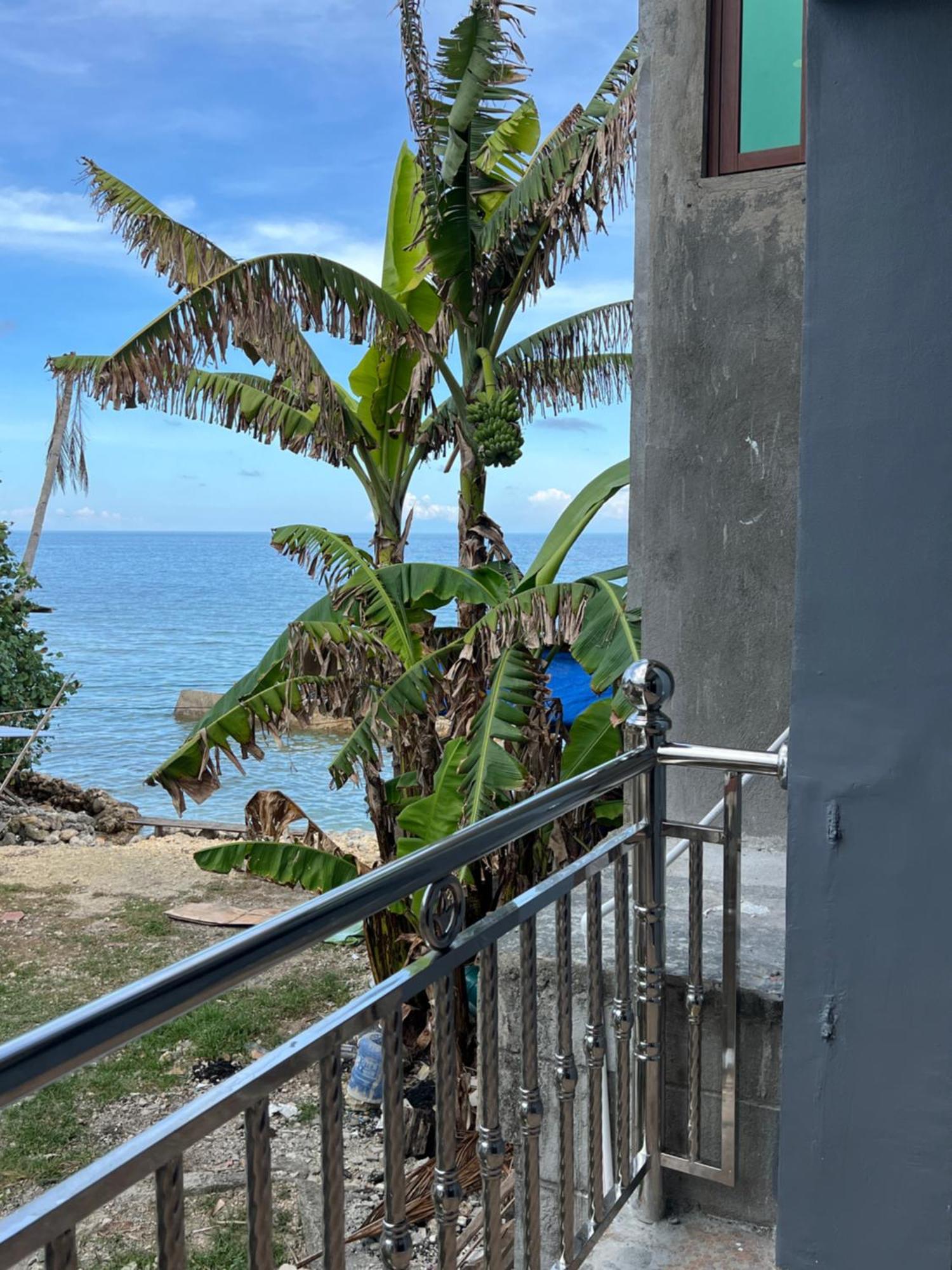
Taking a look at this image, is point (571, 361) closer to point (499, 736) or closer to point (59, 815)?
point (499, 736)

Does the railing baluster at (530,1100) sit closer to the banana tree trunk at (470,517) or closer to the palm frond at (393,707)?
the palm frond at (393,707)

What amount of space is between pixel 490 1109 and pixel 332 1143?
0.51m

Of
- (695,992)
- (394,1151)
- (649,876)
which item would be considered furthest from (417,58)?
(394,1151)

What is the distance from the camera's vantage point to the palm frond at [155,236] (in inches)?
278

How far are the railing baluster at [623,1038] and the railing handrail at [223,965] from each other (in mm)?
573

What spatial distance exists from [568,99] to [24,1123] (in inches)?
281

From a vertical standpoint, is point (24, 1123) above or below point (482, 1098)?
below

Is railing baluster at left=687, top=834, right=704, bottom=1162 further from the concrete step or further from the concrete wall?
the concrete wall

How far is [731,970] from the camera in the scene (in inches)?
93.5

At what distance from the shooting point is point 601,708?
237 inches

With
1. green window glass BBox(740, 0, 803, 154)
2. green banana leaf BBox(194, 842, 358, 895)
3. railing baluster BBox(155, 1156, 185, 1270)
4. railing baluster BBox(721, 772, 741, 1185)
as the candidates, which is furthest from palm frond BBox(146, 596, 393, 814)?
railing baluster BBox(155, 1156, 185, 1270)

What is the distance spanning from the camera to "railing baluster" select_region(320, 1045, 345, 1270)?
50.4 inches

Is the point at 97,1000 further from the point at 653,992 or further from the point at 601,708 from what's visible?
the point at 601,708

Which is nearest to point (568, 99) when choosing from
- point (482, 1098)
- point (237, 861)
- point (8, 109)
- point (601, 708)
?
point (601, 708)
